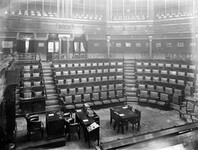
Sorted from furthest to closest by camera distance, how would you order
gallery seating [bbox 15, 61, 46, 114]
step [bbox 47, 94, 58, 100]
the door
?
1. the door
2. step [bbox 47, 94, 58, 100]
3. gallery seating [bbox 15, 61, 46, 114]

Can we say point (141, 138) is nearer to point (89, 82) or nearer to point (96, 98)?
point (96, 98)

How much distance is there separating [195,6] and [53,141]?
15.5 m

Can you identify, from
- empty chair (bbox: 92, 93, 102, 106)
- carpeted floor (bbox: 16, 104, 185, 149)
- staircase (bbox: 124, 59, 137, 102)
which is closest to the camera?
carpeted floor (bbox: 16, 104, 185, 149)

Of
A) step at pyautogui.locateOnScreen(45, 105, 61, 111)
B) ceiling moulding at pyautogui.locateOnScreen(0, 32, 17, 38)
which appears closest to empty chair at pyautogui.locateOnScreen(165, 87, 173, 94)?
step at pyautogui.locateOnScreen(45, 105, 61, 111)

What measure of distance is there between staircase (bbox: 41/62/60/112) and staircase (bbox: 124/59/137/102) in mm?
4827

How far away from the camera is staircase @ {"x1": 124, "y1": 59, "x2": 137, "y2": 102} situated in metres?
12.3

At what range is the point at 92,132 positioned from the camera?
21.4ft

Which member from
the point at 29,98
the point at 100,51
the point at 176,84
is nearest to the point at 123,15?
the point at 100,51

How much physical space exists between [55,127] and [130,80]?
25.6 ft

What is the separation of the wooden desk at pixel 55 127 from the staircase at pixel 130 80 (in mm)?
6192

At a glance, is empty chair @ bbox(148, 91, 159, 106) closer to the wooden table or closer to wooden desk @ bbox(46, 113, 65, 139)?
the wooden table

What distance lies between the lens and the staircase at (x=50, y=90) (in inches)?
406

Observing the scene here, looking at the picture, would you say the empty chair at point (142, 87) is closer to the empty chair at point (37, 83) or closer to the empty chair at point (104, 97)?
the empty chair at point (104, 97)

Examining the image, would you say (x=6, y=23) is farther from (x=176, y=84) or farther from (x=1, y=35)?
(x=176, y=84)
